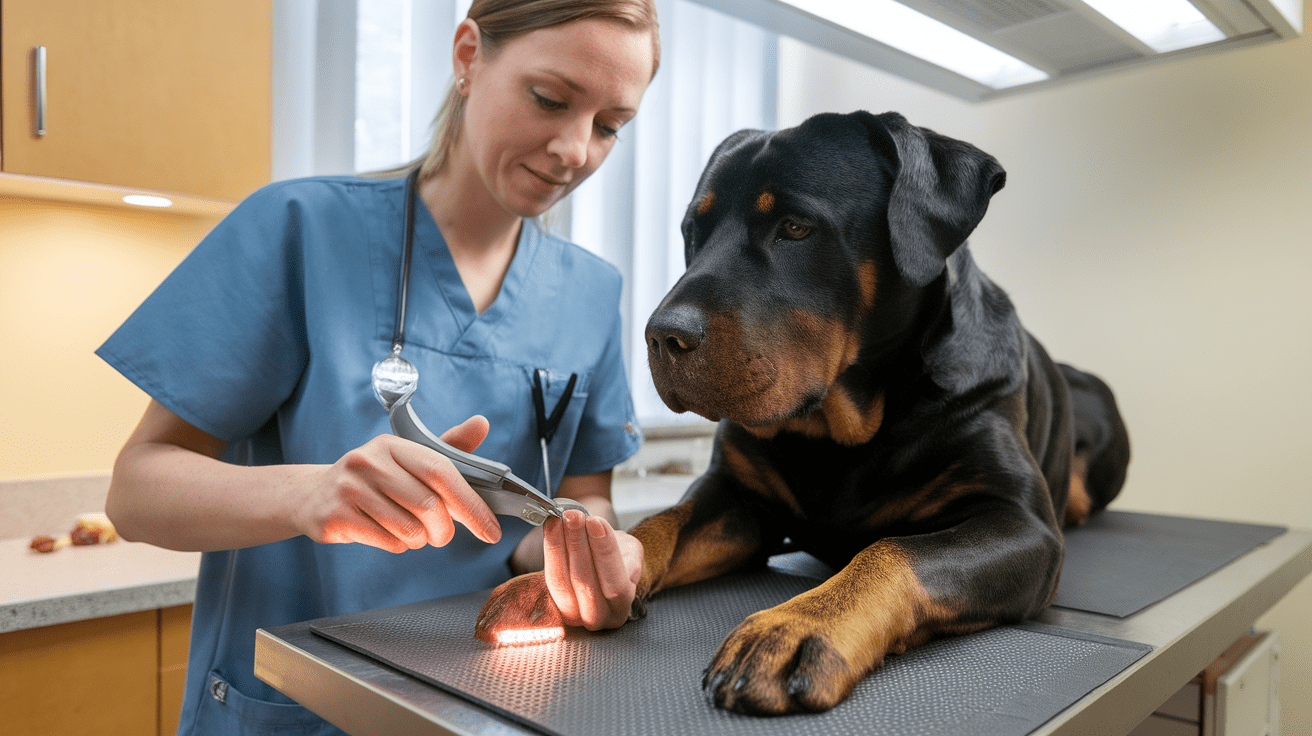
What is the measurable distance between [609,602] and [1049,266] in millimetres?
2254

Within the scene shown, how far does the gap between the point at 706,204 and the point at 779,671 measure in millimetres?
557

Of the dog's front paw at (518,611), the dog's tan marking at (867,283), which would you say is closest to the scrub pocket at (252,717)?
the dog's front paw at (518,611)

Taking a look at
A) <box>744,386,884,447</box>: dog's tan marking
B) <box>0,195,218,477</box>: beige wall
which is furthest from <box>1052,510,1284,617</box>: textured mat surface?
<box>0,195,218,477</box>: beige wall

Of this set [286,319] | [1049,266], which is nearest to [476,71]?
[286,319]

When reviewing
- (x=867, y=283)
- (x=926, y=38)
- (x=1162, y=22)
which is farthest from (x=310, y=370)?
(x=1162, y=22)

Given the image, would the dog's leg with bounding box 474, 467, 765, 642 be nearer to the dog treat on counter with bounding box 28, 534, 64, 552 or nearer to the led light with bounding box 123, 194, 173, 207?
the dog treat on counter with bounding box 28, 534, 64, 552

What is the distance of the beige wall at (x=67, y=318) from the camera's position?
166 centimetres

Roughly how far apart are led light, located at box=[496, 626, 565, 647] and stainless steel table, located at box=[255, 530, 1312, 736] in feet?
0.35

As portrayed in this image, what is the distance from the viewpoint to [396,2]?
2066mm

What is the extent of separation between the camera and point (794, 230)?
2.92 feet

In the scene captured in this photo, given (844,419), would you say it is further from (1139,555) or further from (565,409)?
(1139,555)

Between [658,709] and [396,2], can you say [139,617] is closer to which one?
[658,709]

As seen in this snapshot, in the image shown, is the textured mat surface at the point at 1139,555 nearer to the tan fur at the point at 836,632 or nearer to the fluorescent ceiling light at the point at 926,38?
the tan fur at the point at 836,632

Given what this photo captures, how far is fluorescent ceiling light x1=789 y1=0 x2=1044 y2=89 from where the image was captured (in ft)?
4.54
